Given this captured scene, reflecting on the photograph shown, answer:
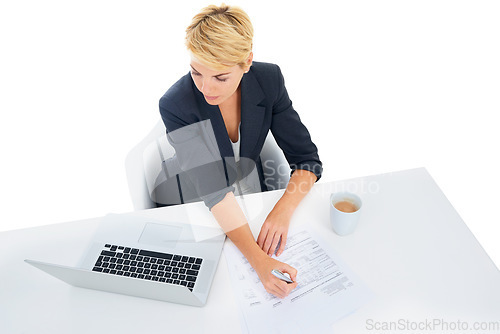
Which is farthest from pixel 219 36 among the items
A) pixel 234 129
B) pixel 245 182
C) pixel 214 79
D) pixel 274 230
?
pixel 245 182

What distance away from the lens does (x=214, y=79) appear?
120cm

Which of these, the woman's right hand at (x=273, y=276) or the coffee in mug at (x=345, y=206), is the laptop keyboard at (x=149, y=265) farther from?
the coffee in mug at (x=345, y=206)

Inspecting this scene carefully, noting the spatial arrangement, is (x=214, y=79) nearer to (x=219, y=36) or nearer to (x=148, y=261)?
(x=219, y=36)

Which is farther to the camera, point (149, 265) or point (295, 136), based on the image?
point (295, 136)

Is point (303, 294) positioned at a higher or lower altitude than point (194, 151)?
lower

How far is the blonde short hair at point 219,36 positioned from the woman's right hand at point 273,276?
0.58m

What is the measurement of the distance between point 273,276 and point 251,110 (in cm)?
61

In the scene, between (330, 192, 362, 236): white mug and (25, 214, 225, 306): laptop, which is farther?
(330, 192, 362, 236): white mug

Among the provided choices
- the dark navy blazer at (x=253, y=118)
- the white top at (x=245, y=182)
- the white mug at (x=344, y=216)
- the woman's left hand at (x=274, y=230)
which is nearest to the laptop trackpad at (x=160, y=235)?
the dark navy blazer at (x=253, y=118)

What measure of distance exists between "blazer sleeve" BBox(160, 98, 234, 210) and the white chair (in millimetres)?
184

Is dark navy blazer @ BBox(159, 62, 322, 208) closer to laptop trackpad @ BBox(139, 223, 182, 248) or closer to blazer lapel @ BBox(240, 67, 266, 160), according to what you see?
blazer lapel @ BBox(240, 67, 266, 160)

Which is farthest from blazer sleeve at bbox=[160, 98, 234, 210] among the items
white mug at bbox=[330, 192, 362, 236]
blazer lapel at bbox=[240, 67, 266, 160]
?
white mug at bbox=[330, 192, 362, 236]

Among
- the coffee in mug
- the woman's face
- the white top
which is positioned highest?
the woman's face

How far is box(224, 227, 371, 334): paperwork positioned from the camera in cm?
107
